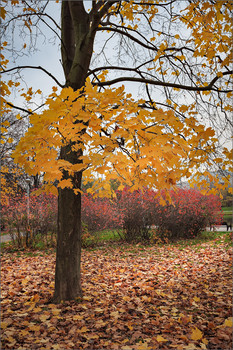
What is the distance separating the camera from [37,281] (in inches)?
177

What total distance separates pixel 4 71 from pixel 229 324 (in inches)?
189

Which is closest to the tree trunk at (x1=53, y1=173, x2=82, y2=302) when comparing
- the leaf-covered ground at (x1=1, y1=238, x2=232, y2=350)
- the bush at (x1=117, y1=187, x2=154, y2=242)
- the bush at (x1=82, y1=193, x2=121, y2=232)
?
the leaf-covered ground at (x1=1, y1=238, x2=232, y2=350)

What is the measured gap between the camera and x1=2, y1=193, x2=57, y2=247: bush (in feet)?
25.6

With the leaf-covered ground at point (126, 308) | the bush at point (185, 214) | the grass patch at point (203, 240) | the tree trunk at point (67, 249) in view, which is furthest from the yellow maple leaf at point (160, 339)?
the bush at point (185, 214)

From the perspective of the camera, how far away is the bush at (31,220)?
7.80 m

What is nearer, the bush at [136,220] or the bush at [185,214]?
the bush at [136,220]

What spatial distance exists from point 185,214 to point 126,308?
6.67m

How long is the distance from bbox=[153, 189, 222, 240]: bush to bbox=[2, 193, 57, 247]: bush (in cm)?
351

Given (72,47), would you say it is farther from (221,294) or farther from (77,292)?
(221,294)

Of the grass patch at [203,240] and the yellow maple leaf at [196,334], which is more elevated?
the yellow maple leaf at [196,334]

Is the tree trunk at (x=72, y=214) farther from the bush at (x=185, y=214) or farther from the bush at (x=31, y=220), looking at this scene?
the bush at (x=185, y=214)

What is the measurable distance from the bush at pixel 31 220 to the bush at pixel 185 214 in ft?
11.5

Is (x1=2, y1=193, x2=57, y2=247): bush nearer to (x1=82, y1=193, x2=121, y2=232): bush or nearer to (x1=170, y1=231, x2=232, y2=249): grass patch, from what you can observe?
(x1=82, y1=193, x2=121, y2=232): bush

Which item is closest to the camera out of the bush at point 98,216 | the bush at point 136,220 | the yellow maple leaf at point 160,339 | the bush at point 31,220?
the yellow maple leaf at point 160,339
